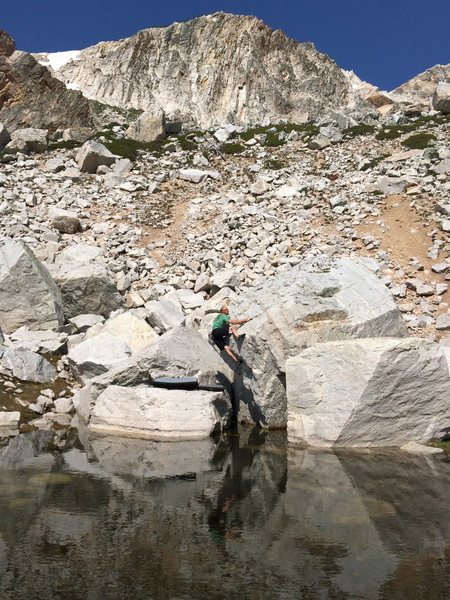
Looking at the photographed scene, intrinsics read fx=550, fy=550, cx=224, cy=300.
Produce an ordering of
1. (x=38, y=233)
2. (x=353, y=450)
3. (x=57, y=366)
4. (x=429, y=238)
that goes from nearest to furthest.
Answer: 1. (x=353, y=450)
2. (x=57, y=366)
3. (x=429, y=238)
4. (x=38, y=233)

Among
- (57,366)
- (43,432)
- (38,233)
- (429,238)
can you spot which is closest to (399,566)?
(43,432)

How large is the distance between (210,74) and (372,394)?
361 feet

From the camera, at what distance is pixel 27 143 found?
42.9 m

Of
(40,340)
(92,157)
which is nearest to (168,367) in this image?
(40,340)

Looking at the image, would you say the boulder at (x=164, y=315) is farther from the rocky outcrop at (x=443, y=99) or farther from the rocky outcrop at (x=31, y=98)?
the rocky outcrop at (x=443, y=99)

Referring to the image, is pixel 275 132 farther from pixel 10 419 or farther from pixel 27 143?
pixel 10 419

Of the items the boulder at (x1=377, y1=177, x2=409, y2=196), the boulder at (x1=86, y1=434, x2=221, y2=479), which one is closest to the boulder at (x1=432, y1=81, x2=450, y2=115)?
the boulder at (x1=377, y1=177, x2=409, y2=196)

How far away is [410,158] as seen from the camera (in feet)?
121

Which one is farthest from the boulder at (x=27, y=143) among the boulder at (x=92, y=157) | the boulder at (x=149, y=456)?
the boulder at (x=149, y=456)

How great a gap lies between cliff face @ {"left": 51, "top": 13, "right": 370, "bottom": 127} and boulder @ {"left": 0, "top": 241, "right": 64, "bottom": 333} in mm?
92196

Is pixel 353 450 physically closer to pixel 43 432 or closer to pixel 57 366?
pixel 43 432

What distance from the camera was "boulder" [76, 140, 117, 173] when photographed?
130 feet

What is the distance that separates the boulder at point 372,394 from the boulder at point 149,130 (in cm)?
3794

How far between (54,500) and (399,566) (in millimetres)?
6013
